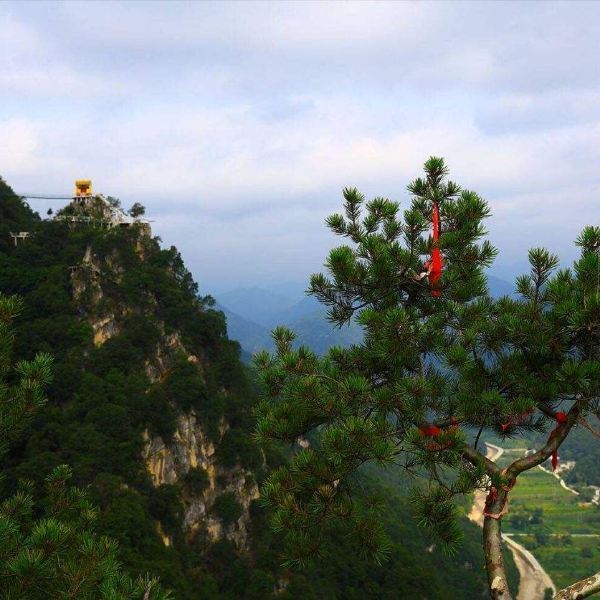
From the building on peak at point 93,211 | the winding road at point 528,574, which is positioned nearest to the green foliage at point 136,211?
the building on peak at point 93,211

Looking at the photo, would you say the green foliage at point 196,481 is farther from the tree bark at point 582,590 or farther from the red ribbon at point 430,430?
the tree bark at point 582,590

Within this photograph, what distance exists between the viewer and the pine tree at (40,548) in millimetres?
3521

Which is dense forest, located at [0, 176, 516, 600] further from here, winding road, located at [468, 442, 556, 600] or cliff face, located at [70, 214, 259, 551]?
winding road, located at [468, 442, 556, 600]

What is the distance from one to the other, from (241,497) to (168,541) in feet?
21.2

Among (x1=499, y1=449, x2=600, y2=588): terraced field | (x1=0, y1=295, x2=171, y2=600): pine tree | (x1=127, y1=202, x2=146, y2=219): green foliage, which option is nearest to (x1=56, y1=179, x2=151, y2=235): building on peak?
(x1=127, y1=202, x2=146, y2=219): green foliage

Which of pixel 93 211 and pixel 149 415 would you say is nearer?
pixel 149 415

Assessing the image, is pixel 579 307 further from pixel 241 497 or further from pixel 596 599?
pixel 596 599

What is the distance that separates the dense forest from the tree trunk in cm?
1875

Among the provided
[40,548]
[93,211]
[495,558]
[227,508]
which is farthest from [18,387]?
[93,211]

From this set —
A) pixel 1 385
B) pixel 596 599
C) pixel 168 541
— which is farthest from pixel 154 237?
pixel 596 599

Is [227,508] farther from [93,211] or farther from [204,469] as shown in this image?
[93,211]

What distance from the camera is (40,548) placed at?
3.73 meters

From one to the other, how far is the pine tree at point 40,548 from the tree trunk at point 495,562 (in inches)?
81.3

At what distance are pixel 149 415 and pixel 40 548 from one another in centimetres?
2720
